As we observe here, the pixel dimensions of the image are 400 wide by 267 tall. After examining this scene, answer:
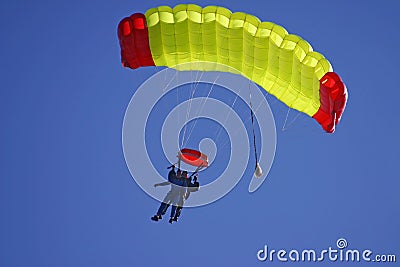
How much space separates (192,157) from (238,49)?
8.08 feet

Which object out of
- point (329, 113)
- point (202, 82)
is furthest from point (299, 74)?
point (202, 82)

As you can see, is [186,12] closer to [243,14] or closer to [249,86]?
[243,14]

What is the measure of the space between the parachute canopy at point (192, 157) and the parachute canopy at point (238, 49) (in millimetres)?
Answer: 2092

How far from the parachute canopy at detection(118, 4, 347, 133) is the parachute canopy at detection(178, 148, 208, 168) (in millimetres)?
2092

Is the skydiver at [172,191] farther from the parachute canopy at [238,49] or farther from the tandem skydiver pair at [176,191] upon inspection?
the parachute canopy at [238,49]

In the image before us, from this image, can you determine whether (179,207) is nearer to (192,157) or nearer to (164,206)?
(164,206)

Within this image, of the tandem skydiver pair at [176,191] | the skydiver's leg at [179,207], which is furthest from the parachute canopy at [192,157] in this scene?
the skydiver's leg at [179,207]

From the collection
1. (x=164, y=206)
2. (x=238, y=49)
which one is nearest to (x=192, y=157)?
(x=164, y=206)

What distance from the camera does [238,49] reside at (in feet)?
58.0

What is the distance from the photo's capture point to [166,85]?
1856 cm

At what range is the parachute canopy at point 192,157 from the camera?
17.3 meters

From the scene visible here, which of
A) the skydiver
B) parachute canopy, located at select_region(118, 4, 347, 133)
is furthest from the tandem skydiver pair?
parachute canopy, located at select_region(118, 4, 347, 133)

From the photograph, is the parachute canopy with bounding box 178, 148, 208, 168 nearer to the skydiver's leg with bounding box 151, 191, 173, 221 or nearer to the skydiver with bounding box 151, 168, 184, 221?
the skydiver with bounding box 151, 168, 184, 221

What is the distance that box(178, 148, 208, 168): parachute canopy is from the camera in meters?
17.3
